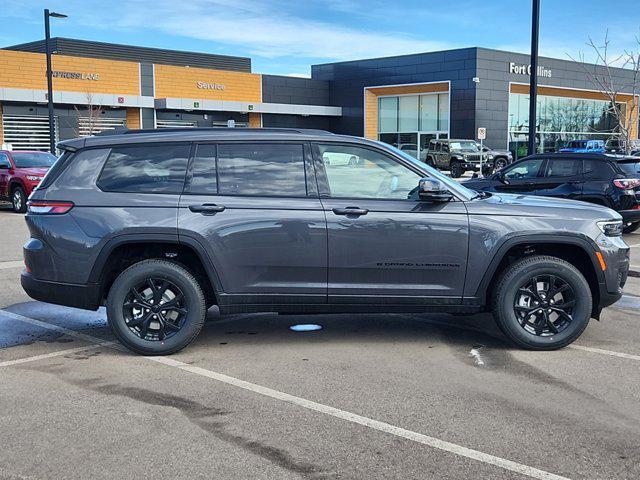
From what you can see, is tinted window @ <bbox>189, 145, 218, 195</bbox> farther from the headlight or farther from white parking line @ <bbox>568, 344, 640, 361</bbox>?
white parking line @ <bbox>568, 344, 640, 361</bbox>

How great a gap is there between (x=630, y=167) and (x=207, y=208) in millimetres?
9511

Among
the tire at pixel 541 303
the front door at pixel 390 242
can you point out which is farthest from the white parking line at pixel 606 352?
the front door at pixel 390 242

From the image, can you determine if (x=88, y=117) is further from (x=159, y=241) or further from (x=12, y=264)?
(x=159, y=241)

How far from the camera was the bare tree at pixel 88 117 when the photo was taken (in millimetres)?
38656

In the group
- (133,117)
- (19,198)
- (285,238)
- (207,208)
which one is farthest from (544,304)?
(133,117)

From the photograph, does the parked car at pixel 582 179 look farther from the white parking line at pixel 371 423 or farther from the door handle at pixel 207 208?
the white parking line at pixel 371 423

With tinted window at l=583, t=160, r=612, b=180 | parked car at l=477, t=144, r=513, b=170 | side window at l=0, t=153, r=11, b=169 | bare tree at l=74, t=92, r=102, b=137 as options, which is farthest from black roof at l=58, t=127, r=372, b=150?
parked car at l=477, t=144, r=513, b=170

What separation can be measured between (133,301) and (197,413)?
5.25ft

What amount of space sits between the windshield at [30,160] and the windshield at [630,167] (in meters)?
14.8

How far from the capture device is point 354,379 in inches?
207

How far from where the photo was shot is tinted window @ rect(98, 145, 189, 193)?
5852 mm

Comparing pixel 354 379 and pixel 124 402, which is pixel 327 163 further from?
pixel 124 402

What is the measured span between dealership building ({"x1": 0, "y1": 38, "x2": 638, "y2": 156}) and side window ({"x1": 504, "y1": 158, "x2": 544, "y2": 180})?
28.2 metres

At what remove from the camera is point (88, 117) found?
39.8 metres
